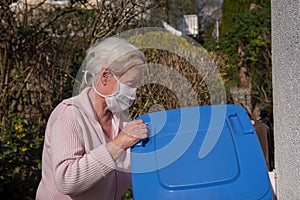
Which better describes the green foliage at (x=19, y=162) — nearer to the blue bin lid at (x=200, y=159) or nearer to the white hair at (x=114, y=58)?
the white hair at (x=114, y=58)

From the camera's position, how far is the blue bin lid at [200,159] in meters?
2.14

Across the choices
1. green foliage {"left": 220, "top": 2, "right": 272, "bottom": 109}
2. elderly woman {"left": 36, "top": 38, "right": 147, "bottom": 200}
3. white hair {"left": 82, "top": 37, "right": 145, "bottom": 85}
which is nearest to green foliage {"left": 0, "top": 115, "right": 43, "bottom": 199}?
elderly woman {"left": 36, "top": 38, "right": 147, "bottom": 200}

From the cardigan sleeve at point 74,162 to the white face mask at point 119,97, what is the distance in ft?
0.85

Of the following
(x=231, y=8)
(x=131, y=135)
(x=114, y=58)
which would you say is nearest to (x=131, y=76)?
(x=114, y=58)

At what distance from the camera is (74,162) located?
2.22 metres

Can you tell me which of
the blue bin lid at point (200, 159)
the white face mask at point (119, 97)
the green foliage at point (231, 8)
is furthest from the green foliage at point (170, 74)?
the green foliage at point (231, 8)

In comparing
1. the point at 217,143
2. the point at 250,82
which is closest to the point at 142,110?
the point at 217,143

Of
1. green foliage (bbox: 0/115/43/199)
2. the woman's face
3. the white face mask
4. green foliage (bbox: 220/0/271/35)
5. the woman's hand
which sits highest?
the woman's face

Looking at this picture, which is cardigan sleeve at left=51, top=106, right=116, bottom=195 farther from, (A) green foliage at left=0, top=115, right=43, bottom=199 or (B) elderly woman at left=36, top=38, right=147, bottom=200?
(A) green foliage at left=0, top=115, right=43, bottom=199

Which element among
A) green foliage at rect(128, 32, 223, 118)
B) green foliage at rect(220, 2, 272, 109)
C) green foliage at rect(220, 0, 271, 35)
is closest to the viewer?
green foliage at rect(128, 32, 223, 118)

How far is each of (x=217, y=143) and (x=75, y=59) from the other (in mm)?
3911

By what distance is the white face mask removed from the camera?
2434mm

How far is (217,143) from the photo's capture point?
2.25m

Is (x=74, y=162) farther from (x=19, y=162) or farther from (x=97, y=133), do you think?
(x=19, y=162)
